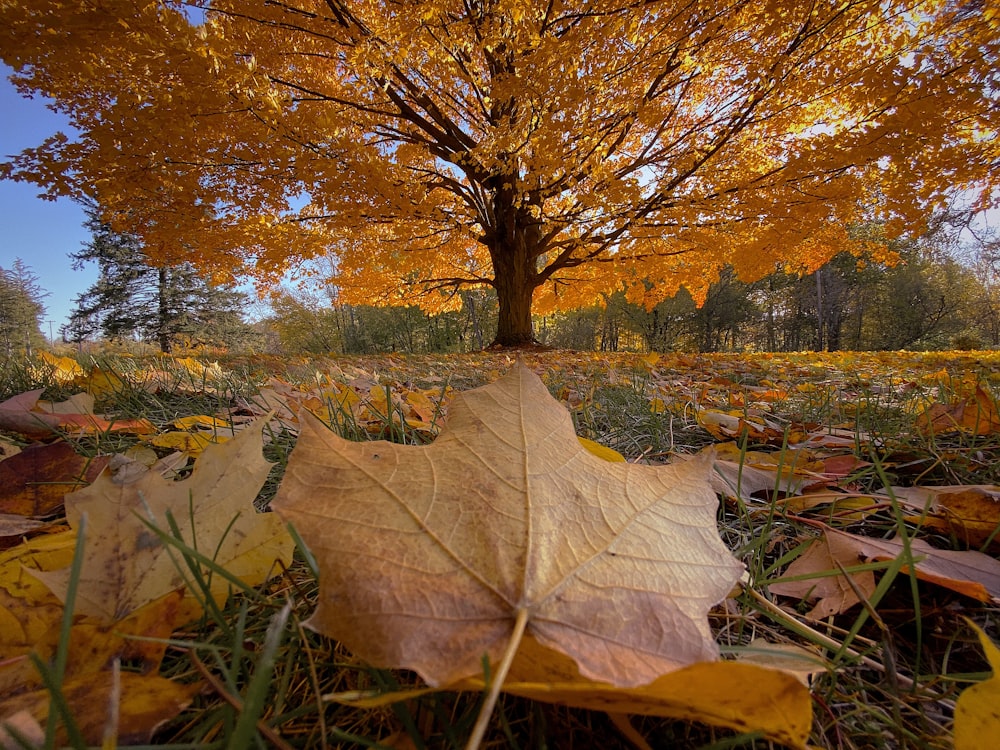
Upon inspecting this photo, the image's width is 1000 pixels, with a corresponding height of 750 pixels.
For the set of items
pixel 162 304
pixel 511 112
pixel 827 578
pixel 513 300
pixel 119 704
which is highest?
pixel 511 112

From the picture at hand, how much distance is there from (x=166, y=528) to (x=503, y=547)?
16.2 inches

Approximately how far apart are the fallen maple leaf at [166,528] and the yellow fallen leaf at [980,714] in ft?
1.97

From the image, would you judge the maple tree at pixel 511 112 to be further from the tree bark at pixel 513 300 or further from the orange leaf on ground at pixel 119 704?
the orange leaf on ground at pixel 119 704

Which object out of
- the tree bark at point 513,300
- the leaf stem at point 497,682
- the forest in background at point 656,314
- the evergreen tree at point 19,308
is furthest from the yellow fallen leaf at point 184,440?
the evergreen tree at point 19,308

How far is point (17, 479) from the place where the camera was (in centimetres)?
81

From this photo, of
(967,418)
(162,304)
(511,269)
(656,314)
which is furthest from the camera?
(656,314)

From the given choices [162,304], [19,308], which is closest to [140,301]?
[162,304]

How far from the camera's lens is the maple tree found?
4.97m

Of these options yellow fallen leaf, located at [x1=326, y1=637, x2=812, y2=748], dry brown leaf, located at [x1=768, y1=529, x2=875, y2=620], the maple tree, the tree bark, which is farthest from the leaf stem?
the tree bark

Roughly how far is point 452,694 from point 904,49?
8.72 meters

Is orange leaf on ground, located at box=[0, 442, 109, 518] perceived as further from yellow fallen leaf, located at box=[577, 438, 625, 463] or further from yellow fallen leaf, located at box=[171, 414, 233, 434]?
yellow fallen leaf, located at box=[577, 438, 625, 463]

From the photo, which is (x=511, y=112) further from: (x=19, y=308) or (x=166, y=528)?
(x=19, y=308)

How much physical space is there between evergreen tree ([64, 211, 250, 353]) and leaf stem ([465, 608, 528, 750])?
80.6 ft

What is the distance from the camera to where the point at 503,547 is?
1.32 feet
